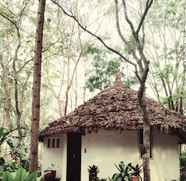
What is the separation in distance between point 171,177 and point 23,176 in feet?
29.2

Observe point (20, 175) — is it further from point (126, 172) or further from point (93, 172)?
point (93, 172)

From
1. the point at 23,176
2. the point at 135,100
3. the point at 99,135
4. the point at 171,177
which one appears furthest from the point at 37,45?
the point at 171,177

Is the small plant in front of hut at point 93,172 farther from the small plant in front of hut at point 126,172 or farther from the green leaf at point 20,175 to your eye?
the green leaf at point 20,175

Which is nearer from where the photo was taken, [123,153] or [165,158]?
[123,153]

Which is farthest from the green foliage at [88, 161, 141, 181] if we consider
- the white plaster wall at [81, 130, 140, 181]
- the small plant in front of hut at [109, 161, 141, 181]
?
the white plaster wall at [81, 130, 140, 181]

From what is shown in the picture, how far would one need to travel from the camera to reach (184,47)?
20469 mm

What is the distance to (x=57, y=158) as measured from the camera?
1712cm

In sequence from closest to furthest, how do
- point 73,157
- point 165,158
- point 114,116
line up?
point 114,116 < point 165,158 < point 73,157

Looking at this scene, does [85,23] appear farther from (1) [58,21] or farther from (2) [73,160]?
(2) [73,160]

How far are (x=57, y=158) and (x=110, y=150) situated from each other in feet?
12.3

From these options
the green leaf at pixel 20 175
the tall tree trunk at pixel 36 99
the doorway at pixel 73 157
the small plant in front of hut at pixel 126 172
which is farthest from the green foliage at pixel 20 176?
the doorway at pixel 73 157

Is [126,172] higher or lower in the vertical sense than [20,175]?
lower

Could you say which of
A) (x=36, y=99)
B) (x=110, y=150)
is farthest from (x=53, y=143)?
(x=36, y=99)

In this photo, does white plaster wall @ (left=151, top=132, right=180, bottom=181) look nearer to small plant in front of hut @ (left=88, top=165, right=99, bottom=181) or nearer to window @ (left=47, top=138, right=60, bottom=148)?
small plant in front of hut @ (left=88, top=165, right=99, bottom=181)
